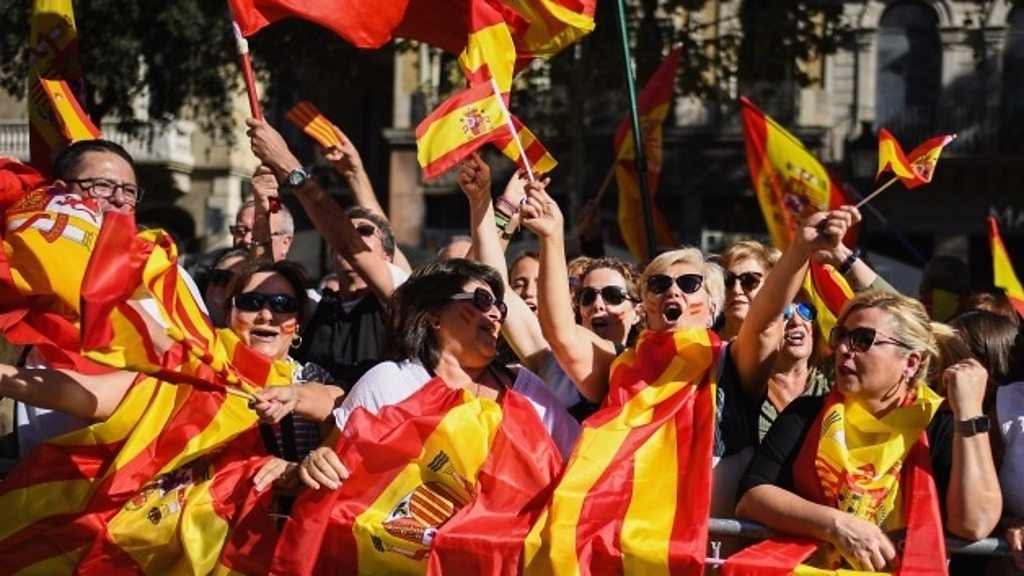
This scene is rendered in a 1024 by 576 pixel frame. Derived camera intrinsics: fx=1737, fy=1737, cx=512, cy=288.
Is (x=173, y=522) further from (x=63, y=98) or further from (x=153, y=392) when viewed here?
(x=63, y=98)

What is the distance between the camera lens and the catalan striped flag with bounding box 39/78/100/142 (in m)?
6.61

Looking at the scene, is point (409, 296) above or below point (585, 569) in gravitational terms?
above

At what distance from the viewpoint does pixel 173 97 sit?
Answer: 66.1 ft

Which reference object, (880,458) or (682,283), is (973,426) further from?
(682,283)

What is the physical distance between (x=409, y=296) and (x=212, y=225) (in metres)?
26.5

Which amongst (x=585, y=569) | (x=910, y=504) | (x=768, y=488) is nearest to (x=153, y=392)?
(x=585, y=569)

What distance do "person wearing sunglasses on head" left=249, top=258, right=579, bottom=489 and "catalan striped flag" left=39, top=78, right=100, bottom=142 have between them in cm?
194

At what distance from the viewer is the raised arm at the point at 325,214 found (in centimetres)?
582

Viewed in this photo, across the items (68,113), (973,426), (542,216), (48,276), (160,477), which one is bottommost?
(160,477)

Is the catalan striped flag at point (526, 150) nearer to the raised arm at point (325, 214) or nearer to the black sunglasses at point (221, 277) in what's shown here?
the raised arm at point (325, 214)

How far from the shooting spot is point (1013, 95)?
1183 inches

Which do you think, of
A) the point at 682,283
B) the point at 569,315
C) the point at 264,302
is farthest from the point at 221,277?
the point at 682,283

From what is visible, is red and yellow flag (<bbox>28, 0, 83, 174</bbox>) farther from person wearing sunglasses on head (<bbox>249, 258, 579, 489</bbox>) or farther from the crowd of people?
person wearing sunglasses on head (<bbox>249, 258, 579, 489</bbox>)

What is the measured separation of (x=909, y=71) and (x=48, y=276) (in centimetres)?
2648
